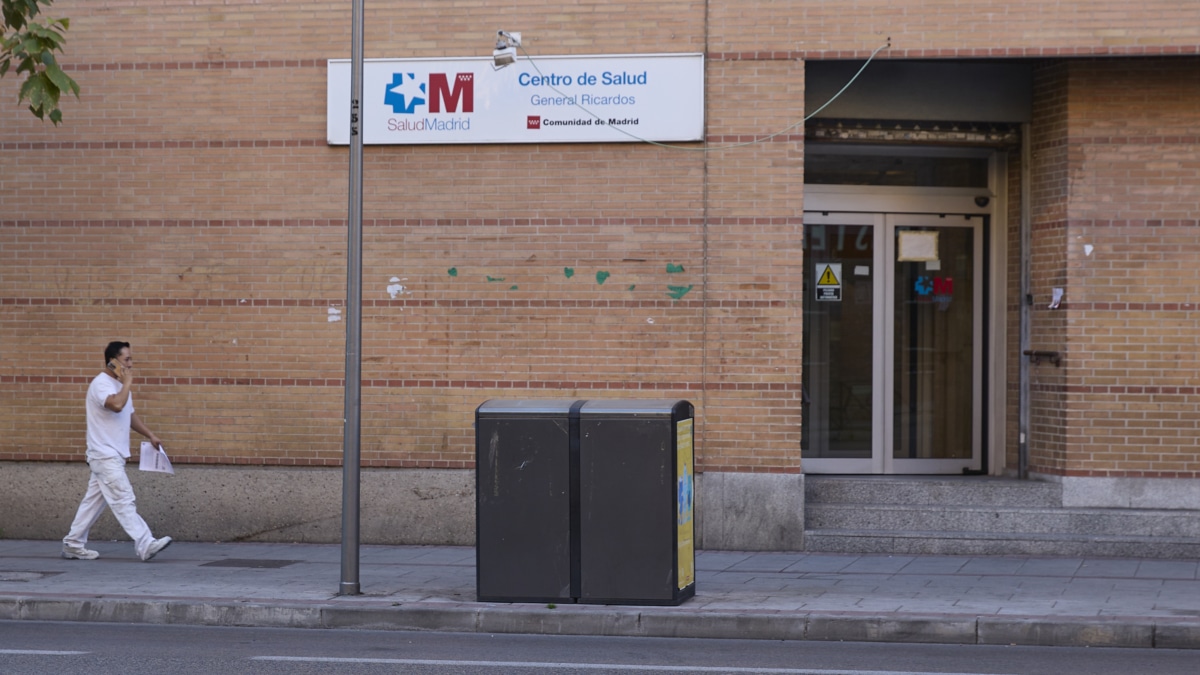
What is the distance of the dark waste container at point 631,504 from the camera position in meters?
9.27

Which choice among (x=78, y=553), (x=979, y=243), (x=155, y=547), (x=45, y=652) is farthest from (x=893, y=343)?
(x=45, y=652)

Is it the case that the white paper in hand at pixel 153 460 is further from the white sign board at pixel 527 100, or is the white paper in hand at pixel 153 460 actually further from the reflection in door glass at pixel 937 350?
the reflection in door glass at pixel 937 350

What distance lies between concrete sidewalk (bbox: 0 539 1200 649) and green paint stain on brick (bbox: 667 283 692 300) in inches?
92.1

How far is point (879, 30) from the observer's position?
1217 centimetres

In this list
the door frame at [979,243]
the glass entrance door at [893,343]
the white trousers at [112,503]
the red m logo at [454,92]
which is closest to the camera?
the white trousers at [112,503]

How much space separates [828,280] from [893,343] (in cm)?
90

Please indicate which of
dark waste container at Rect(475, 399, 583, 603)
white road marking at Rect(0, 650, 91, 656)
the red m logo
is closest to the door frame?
the red m logo

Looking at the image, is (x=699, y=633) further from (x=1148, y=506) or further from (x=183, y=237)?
(x=183, y=237)

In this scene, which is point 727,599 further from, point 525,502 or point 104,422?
point 104,422

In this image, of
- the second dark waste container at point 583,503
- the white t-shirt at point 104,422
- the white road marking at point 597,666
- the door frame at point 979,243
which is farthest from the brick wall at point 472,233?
the white road marking at point 597,666

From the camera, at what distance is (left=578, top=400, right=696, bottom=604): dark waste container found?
9.27 m

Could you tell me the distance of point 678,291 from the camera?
490 inches

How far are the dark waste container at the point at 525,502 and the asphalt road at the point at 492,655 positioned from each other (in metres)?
0.52

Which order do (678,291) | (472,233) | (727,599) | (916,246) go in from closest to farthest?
(727,599), (678,291), (472,233), (916,246)
